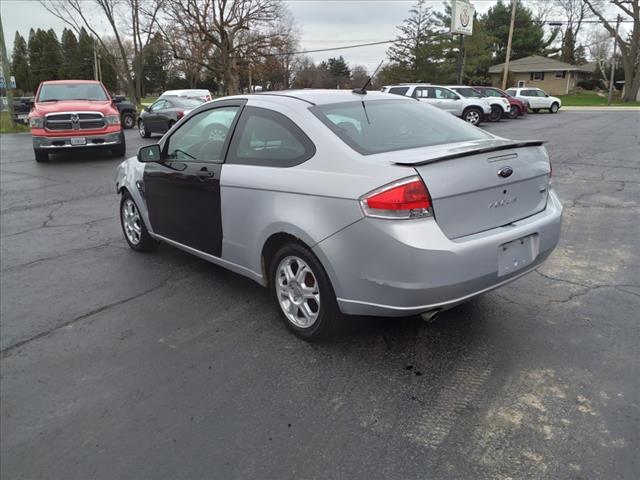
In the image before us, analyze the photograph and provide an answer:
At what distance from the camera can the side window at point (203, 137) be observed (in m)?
4.16

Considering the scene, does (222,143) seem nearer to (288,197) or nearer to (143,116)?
(288,197)

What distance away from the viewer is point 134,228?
18.2ft

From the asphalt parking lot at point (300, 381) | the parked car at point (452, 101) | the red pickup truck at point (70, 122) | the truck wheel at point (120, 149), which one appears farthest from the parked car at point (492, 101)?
the asphalt parking lot at point (300, 381)

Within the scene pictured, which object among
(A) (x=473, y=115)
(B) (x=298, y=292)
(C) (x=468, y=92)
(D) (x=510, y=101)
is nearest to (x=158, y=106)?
(A) (x=473, y=115)

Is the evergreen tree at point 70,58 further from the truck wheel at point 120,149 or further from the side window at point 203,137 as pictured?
the side window at point 203,137

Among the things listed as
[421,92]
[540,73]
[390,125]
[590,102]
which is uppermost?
[540,73]

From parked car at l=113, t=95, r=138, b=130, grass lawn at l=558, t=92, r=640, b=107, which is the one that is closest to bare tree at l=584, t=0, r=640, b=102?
grass lawn at l=558, t=92, r=640, b=107

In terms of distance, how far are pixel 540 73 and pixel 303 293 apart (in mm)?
69033

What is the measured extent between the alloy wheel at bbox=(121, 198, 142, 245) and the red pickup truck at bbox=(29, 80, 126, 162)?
8.24 meters

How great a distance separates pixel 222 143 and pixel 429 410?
255 cm

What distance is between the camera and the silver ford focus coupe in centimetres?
290

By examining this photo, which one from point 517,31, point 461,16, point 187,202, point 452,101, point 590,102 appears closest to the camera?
point 187,202

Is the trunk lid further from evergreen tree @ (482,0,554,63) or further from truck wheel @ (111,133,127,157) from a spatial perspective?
evergreen tree @ (482,0,554,63)

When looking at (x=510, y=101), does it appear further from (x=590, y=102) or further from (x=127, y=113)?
(x=590, y=102)
